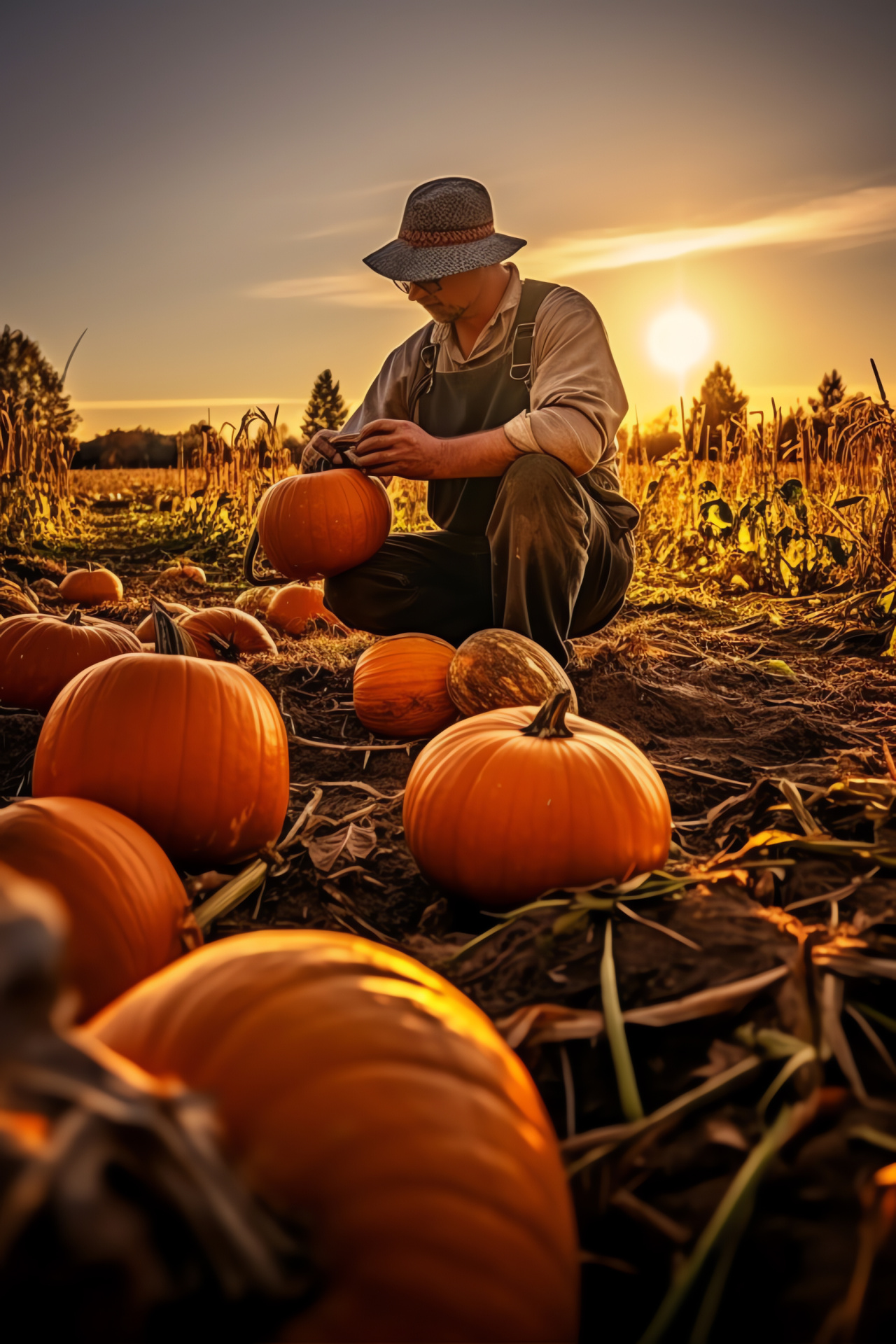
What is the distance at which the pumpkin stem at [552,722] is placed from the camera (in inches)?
78.2

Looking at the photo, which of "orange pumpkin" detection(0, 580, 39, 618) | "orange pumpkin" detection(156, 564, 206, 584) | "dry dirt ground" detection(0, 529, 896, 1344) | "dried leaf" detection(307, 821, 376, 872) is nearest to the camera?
"dry dirt ground" detection(0, 529, 896, 1344)

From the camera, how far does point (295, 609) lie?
570cm

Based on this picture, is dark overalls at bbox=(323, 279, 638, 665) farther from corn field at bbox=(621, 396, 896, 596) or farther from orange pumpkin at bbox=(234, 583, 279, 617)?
corn field at bbox=(621, 396, 896, 596)

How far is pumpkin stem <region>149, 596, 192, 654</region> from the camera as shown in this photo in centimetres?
218

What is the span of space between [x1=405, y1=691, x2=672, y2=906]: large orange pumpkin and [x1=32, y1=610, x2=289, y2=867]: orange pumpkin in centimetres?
45

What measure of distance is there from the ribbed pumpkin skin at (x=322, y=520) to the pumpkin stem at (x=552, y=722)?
6.80 ft

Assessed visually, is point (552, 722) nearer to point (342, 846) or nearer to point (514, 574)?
point (342, 846)

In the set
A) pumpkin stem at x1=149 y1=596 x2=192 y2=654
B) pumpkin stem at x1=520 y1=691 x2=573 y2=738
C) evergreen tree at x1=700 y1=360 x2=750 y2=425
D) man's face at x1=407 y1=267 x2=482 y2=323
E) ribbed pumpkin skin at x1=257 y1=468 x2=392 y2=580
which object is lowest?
pumpkin stem at x1=520 y1=691 x2=573 y2=738

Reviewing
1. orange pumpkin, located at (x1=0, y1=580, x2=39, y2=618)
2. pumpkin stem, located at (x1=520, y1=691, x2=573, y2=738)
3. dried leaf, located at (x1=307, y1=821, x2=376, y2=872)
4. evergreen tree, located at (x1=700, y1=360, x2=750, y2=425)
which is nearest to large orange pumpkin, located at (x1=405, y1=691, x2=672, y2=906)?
pumpkin stem, located at (x1=520, y1=691, x2=573, y2=738)

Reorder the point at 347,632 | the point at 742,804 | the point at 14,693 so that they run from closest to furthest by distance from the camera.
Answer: the point at 742,804, the point at 14,693, the point at 347,632

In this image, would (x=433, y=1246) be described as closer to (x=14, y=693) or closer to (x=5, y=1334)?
(x=5, y=1334)

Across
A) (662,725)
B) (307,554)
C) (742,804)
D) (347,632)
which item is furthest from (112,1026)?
(347,632)

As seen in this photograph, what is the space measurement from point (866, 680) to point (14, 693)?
4.01m

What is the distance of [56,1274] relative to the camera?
461mm
